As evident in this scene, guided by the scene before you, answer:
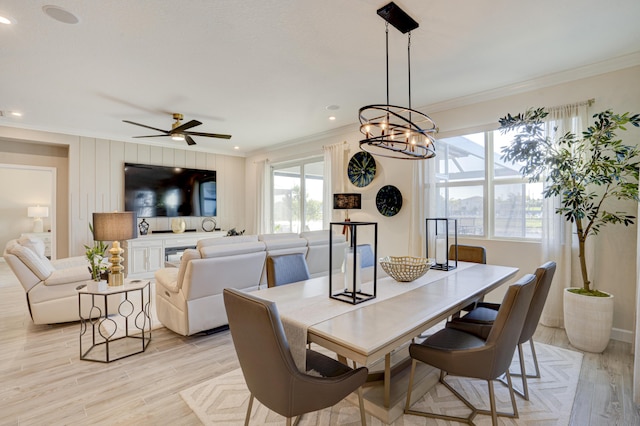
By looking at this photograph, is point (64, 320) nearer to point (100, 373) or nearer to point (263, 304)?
Result: point (100, 373)

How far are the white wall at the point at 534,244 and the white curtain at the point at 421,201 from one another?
0.53ft

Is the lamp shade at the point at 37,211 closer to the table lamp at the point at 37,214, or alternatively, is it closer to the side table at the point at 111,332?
the table lamp at the point at 37,214

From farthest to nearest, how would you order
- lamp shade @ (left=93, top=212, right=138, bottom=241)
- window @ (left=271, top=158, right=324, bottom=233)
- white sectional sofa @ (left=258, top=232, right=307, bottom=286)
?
window @ (left=271, top=158, right=324, bottom=233) → white sectional sofa @ (left=258, top=232, right=307, bottom=286) → lamp shade @ (left=93, top=212, right=138, bottom=241)

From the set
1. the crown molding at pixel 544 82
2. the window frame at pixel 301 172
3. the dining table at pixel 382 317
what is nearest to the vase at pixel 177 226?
the window frame at pixel 301 172

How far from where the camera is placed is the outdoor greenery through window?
365 cm

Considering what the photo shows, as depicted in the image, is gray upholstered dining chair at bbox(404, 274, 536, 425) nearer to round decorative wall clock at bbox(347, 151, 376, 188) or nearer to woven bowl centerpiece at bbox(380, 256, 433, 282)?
woven bowl centerpiece at bbox(380, 256, 433, 282)

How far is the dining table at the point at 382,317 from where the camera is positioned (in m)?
1.40

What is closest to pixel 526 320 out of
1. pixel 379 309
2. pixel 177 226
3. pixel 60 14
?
pixel 379 309

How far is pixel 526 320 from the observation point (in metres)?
2.00

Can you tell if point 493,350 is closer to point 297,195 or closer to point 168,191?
point 297,195

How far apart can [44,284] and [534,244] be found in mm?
5493

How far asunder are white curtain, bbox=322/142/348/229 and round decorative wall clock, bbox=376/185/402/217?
81 cm

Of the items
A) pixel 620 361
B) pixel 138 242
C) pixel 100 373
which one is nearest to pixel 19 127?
pixel 138 242

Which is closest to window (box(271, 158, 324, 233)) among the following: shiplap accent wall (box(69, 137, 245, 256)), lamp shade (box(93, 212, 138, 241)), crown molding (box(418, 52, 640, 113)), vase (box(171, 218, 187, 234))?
shiplap accent wall (box(69, 137, 245, 256))
